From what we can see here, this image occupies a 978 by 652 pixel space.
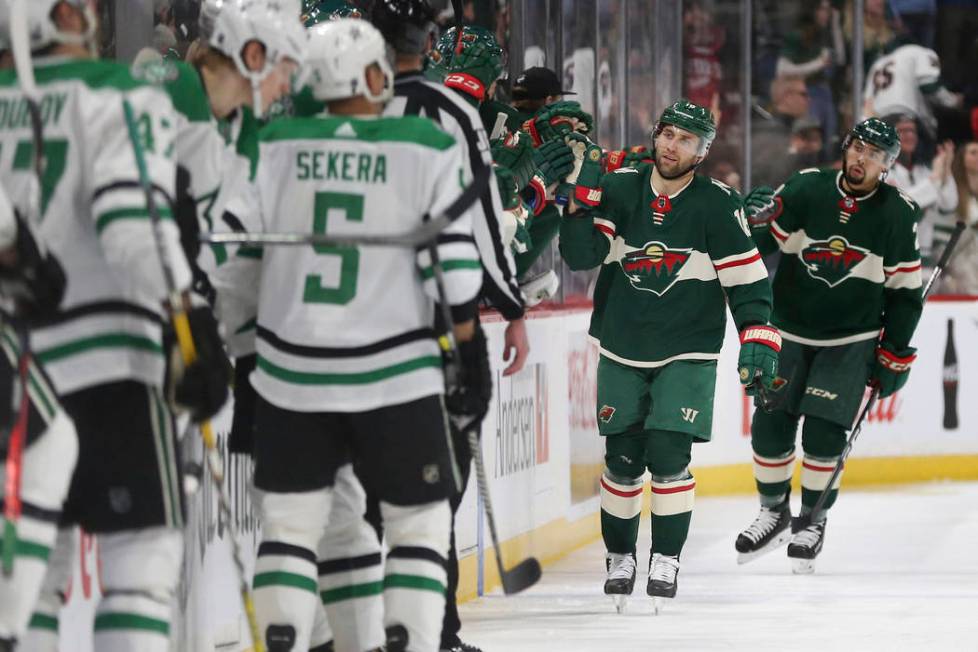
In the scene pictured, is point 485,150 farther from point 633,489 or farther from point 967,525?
point 967,525

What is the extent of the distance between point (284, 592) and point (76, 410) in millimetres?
584

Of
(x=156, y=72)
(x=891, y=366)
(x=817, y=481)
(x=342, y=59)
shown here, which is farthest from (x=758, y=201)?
(x=156, y=72)

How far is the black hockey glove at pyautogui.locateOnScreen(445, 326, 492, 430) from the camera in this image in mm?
3363

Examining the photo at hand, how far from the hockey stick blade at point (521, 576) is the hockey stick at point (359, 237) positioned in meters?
0.96

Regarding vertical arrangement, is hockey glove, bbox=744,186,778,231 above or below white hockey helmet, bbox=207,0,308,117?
below

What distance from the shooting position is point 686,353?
17.1ft

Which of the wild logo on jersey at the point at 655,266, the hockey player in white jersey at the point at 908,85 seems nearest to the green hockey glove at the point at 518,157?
the wild logo on jersey at the point at 655,266

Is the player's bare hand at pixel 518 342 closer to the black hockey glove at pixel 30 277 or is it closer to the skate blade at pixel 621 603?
the skate blade at pixel 621 603

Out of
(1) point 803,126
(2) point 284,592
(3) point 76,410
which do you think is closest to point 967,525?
(1) point 803,126

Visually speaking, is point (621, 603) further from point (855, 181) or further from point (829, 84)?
point (829, 84)

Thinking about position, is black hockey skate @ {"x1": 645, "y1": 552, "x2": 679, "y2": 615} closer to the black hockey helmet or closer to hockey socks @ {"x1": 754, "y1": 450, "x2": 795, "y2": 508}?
hockey socks @ {"x1": 754, "y1": 450, "x2": 795, "y2": 508}

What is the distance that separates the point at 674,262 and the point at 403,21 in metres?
1.64

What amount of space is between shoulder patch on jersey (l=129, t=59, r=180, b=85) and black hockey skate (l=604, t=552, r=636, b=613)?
259 centimetres

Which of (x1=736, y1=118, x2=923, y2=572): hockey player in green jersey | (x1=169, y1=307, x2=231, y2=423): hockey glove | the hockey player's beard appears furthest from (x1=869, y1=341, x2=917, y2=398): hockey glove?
(x1=169, y1=307, x2=231, y2=423): hockey glove
